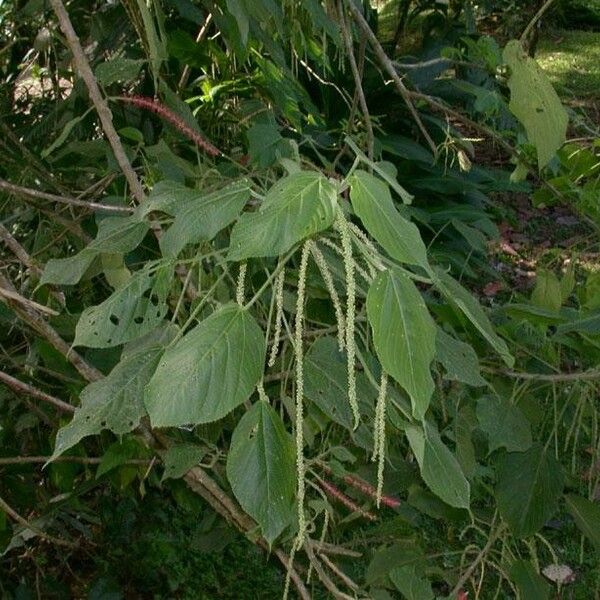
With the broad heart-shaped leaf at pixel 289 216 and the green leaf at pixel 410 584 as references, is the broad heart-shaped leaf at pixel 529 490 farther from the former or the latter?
the broad heart-shaped leaf at pixel 289 216

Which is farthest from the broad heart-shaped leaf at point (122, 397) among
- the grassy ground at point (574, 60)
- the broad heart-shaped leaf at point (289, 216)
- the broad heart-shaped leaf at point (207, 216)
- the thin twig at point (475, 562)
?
the grassy ground at point (574, 60)

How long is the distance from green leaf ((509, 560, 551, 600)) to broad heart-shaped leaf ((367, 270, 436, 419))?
2.44 ft

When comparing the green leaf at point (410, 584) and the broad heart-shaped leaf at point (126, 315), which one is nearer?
the broad heart-shaped leaf at point (126, 315)

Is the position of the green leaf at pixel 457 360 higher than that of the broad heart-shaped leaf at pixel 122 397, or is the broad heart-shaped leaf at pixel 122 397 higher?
the broad heart-shaped leaf at pixel 122 397

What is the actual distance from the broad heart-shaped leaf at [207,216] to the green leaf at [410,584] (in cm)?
64

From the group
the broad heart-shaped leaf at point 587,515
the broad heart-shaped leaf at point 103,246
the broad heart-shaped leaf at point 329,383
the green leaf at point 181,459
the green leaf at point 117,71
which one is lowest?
the broad heart-shaped leaf at point 587,515

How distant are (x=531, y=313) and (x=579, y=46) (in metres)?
→ 7.69

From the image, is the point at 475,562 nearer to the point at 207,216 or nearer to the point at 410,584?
the point at 410,584

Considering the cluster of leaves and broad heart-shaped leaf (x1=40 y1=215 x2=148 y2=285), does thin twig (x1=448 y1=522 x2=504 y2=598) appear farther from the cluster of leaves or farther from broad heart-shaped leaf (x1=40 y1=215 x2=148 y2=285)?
broad heart-shaped leaf (x1=40 y1=215 x2=148 y2=285)

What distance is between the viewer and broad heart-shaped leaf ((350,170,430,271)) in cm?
70

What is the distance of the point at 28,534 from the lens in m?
1.76

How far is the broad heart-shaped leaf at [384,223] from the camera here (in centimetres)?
70

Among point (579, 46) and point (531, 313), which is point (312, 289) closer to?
point (531, 313)

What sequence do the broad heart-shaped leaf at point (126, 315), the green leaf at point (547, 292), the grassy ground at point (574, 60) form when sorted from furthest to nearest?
the grassy ground at point (574, 60)
the green leaf at point (547, 292)
the broad heart-shaped leaf at point (126, 315)
